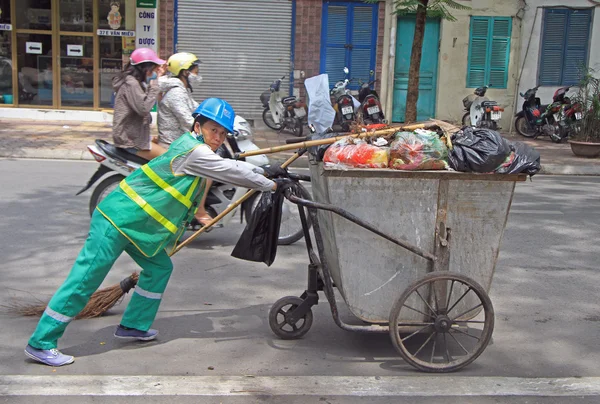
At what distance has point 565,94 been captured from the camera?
14664mm

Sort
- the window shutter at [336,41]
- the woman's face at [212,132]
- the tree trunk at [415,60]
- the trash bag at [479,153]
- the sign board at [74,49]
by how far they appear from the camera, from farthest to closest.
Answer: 1. the window shutter at [336,41]
2. the sign board at [74,49]
3. the tree trunk at [415,60]
4. the woman's face at [212,132]
5. the trash bag at [479,153]

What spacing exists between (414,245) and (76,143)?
8964 millimetres

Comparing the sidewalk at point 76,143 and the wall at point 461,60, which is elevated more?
the wall at point 461,60

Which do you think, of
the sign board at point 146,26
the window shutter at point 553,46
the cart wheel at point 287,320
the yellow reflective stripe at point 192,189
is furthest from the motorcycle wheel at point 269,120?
the yellow reflective stripe at point 192,189

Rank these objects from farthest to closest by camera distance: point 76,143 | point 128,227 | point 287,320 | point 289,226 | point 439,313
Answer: point 76,143
point 289,226
point 287,320
point 439,313
point 128,227

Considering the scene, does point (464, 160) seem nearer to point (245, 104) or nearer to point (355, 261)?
point (355, 261)

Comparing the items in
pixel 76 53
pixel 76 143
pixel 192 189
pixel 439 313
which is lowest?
pixel 76 143

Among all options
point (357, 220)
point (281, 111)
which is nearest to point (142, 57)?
point (357, 220)

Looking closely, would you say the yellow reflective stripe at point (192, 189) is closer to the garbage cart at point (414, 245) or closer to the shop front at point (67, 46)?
the garbage cart at point (414, 245)

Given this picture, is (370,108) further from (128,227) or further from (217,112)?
(128,227)

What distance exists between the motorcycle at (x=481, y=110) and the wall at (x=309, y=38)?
197cm

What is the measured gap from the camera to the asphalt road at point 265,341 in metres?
3.42

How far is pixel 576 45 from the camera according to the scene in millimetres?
15031

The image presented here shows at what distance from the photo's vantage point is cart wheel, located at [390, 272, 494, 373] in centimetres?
358
